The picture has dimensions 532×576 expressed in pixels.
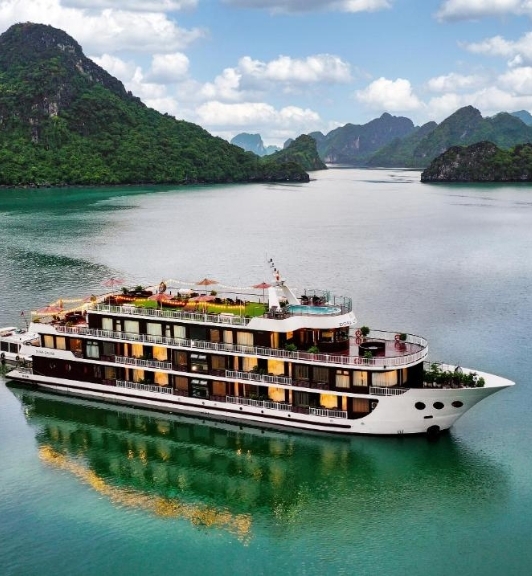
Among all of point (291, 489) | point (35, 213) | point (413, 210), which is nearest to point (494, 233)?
point (413, 210)

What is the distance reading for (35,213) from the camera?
15262 cm

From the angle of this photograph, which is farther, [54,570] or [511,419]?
[511,419]

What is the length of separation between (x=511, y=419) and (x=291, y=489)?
14.1 m

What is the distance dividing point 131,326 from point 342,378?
41.9 feet

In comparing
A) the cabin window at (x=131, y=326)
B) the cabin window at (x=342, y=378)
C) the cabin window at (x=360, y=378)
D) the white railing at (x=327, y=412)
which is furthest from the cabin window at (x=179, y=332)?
the cabin window at (x=360, y=378)

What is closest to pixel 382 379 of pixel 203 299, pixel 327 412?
pixel 327 412

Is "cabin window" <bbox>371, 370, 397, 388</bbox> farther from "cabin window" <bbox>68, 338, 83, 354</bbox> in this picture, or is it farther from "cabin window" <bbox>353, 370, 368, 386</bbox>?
"cabin window" <bbox>68, 338, 83, 354</bbox>

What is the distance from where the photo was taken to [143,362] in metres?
41.9

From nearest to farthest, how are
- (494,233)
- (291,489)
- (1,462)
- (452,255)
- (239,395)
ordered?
(291,489)
(1,462)
(239,395)
(452,255)
(494,233)

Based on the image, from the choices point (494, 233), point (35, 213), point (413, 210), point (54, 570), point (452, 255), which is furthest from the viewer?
point (413, 210)

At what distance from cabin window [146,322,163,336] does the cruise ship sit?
65mm

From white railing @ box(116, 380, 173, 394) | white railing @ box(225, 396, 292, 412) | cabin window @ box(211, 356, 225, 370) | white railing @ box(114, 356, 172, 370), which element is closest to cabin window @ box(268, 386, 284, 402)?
white railing @ box(225, 396, 292, 412)

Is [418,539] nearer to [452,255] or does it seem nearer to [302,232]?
[452,255]

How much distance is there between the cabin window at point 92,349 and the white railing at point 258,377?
8498 millimetres
